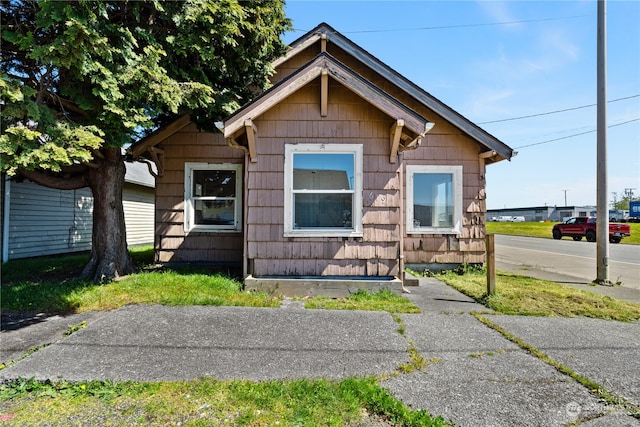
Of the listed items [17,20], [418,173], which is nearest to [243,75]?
[17,20]

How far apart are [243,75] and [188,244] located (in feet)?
13.4

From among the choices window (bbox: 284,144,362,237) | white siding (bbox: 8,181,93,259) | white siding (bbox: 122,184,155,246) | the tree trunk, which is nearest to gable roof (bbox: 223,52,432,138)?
window (bbox: 284,144,362,237)

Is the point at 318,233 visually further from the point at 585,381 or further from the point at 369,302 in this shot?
the point at 585,381

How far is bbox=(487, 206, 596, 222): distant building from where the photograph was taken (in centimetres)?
6396

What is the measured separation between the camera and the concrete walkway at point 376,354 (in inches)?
101

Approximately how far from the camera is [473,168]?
8.06m

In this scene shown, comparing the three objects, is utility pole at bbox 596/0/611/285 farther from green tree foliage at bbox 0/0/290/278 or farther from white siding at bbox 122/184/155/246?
white siding at bbox 122/184/155/246

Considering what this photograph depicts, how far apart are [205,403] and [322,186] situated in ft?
13.6

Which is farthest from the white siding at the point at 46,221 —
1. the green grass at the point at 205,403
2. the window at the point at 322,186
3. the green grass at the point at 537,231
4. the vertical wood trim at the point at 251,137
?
the green grass at the point at 537,231

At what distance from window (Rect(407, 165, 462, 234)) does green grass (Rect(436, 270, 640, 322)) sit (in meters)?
1.68

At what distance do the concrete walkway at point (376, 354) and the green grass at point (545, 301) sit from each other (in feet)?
1.21

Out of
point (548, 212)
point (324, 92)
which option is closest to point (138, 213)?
point (324, 92)

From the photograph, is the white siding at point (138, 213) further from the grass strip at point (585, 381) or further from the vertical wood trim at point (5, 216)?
the grass strip at point (585, 381)

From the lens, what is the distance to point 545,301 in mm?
5406
